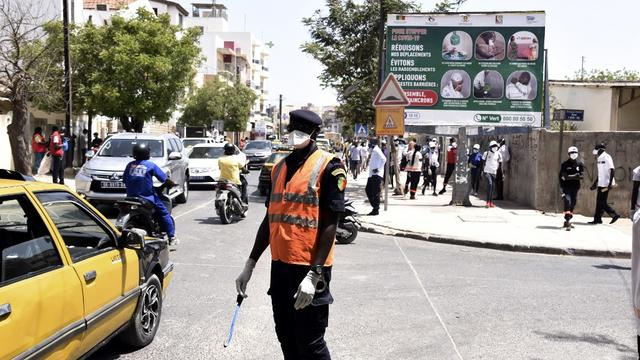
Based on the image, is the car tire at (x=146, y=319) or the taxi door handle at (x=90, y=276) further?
the car tire at (x=146, y=319)

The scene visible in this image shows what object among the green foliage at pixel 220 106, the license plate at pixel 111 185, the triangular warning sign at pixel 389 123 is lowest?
the license plate at pixel 111 185

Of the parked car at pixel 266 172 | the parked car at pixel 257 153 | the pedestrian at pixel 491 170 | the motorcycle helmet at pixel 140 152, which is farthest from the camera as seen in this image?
the parked car at pixel 257 153

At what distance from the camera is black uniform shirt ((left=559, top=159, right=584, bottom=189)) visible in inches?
487

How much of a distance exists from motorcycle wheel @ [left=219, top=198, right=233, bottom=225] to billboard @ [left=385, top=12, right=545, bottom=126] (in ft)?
21.9

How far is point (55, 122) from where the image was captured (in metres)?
29.3

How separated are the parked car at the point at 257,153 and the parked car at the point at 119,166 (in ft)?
51.6

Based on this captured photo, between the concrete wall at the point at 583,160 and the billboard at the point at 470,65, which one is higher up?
the billboard at the point at 470,65

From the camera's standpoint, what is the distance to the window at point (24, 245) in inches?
135

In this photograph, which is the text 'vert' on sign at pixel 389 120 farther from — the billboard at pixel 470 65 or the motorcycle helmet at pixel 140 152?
the motorcycle helmet at pixel 140 152

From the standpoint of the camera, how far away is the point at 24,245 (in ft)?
11.8

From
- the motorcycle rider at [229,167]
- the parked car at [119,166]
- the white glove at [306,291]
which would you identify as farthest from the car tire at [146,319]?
the motorcycle rider at [229,167]

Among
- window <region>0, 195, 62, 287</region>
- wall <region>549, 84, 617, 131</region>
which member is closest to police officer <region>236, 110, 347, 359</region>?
window <region>0, 195, 62, 287</region>

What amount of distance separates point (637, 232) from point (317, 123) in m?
1.83

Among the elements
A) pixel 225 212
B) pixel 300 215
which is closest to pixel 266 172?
pixel 225 212
